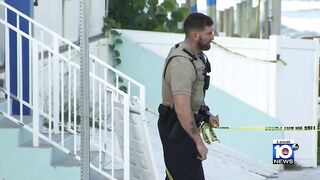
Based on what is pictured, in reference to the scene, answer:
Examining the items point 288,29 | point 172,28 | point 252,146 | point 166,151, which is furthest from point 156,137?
point 288,29

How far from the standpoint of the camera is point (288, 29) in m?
25.5

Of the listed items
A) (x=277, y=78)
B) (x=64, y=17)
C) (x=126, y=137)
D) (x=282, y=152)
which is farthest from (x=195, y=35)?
(x=277, y=78)

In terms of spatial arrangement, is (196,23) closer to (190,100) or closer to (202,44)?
(202,44)

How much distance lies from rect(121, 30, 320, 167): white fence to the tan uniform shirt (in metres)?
4.69

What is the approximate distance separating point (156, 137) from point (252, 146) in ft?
4.61

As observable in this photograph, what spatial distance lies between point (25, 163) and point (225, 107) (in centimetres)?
454

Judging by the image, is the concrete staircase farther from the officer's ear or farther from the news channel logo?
the news channel logo

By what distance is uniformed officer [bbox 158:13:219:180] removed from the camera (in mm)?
4551

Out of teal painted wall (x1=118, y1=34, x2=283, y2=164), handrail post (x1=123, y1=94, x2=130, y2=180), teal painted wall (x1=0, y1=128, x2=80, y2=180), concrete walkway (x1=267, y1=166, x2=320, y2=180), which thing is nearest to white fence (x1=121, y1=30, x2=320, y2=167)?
teal painted wall (x1=118, y1=34, x2=283, y2=164)

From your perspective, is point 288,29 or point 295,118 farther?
point 288,29

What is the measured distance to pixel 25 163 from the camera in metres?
5.57

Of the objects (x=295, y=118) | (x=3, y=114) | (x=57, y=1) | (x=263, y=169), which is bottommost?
(x=263, y=169)

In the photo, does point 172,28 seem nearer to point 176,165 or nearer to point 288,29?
point 176,165

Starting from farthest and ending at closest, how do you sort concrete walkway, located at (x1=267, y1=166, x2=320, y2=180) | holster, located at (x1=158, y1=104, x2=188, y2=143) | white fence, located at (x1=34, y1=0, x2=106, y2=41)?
concrete walkway, located at (x1=267, y1=166, x2=320, y2=180)
white fence, located at (x1=34, y1=0, x2=106, y2=41)
holster, located at (x1=158, y1=104, x2=188, y2=143)
